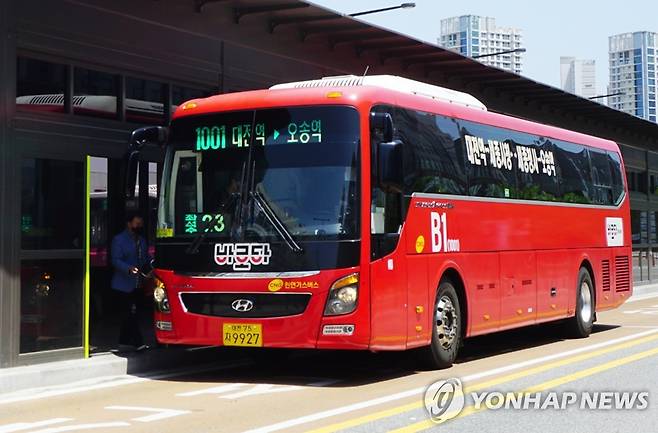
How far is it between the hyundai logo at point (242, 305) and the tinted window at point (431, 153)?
2.21 meters

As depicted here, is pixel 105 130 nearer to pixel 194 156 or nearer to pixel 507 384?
pixel 194 156

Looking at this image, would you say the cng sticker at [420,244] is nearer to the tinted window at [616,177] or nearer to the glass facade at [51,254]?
the glass facade at [51,254]

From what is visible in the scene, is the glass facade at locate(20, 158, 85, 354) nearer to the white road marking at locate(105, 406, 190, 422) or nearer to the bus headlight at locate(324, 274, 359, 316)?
the white road marking at locate(105, 406, 190, 422)

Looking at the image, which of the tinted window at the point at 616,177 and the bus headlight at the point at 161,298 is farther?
the tinted window at the point at 616,177

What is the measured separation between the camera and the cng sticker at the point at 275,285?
10492 mm

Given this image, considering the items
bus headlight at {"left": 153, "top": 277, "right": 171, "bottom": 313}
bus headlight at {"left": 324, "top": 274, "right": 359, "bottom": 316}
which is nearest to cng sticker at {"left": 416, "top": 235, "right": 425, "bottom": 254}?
bus headlight at {"left": 324, "top": 274, "right": 359, "bottom": 316}

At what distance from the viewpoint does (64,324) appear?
40.9 feet

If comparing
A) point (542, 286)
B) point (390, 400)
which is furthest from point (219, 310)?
point (542, 286)

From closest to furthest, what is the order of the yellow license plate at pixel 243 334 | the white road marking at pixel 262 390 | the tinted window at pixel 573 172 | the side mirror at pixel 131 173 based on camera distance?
1. the white road marking at pixel 262 390
2. the yellow license plate at pixel 243 334
3. the side mirror at pixel 131 173
4. the tinted window at pixel 573 172

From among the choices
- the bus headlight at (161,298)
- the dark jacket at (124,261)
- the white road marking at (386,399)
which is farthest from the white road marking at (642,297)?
the bus headlight at (161,298)

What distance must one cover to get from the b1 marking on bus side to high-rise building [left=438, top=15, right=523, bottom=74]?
51.7m

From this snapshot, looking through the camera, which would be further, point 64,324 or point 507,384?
point 64,324

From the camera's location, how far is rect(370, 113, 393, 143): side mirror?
419 inches

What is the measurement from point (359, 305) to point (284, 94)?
2.54 metres
